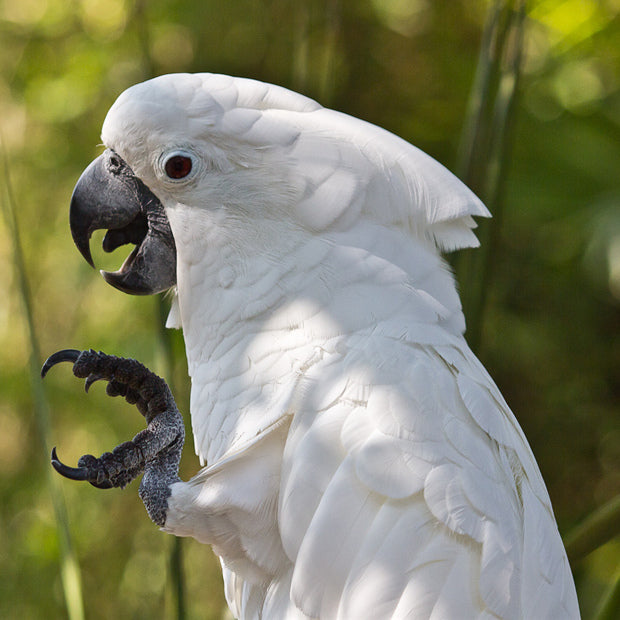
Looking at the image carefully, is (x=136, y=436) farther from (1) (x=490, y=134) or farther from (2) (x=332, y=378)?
(1) (x=490, y=134)

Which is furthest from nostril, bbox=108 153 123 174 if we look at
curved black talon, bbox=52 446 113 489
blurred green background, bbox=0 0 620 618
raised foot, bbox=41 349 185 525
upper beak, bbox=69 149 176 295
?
blurred green background, bbox=0 0 620 618

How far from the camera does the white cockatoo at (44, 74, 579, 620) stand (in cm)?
91

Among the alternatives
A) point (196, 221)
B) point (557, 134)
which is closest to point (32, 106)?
point (557, 134)

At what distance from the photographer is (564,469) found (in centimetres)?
291

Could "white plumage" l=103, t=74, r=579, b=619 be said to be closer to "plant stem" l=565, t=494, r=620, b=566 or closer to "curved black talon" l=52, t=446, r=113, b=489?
"plant stem" l=565, t=494, r=620, b=566

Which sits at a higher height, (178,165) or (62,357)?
(178,165)

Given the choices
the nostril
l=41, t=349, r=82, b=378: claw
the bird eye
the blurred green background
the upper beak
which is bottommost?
the blurred green background

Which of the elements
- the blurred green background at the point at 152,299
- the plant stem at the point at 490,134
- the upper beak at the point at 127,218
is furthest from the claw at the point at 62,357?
the blurred green background at the point at 152,299

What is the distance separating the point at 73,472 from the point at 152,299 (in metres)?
1.60

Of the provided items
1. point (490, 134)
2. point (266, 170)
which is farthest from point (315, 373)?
point (490, 134)

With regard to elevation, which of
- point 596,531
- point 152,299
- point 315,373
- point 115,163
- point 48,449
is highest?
point 115,163

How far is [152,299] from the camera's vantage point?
2.62 m

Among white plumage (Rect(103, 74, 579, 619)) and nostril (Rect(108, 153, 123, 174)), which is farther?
nostril (Rect(108, 153, 123, 174))

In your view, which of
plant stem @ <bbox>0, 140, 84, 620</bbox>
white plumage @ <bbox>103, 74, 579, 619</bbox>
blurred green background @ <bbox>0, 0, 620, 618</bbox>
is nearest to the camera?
white plumage @ <bbox>103, 74, 579, 619</bbox>
